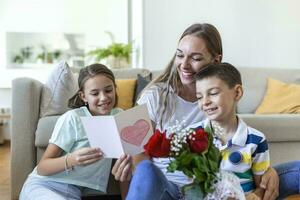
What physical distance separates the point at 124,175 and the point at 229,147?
33 centimetres

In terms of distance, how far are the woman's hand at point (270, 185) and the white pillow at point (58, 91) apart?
1.31 m

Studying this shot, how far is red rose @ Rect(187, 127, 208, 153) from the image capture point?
91cm

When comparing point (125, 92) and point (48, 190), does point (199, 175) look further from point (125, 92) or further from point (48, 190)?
point (125, 92)

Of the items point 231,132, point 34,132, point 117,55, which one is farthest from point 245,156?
point 117,55

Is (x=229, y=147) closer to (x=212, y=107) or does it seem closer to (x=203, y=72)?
(x=212, y=107)

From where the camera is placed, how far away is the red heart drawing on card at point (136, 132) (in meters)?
1.09

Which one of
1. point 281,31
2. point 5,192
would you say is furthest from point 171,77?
point 281,31

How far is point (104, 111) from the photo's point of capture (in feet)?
4.70

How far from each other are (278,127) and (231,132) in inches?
41.9

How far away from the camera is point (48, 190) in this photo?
4.43 feet

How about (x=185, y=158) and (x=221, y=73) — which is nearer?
(x=185, y=158)

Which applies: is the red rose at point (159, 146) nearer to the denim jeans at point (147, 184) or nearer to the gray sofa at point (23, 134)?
the denim jeans at point (147, 184)

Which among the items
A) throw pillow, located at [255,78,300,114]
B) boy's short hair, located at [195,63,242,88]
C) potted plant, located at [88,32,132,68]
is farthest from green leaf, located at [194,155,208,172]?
potted plant, located at [88,32,132,68]

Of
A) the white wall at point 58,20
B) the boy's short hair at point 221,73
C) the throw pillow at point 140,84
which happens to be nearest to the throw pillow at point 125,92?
the throw pillow at point 140,84
